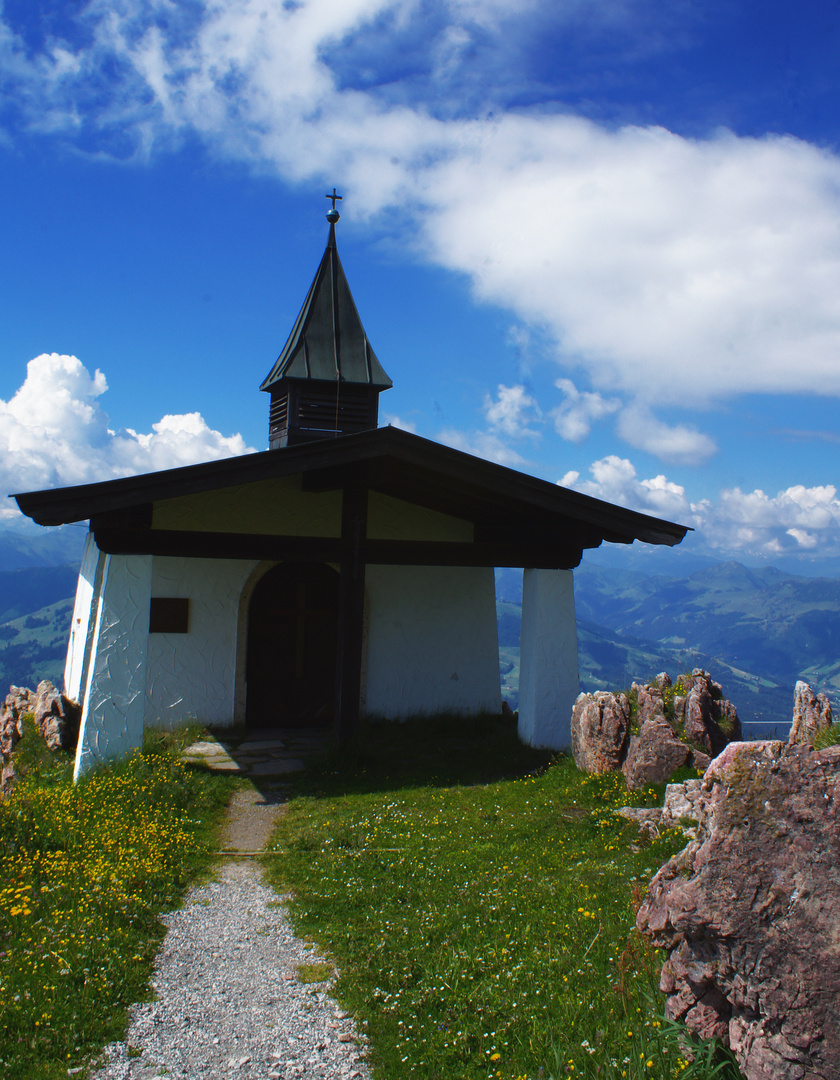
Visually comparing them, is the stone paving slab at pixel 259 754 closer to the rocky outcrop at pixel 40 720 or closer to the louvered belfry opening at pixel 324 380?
the rocky outcrop at pixel 40 720

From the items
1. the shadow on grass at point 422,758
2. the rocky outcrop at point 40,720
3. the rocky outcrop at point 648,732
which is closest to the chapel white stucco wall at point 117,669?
the rocky outcrop at point 40,720

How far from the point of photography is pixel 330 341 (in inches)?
663

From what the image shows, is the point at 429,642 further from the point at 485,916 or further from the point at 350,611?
the point at 485,916

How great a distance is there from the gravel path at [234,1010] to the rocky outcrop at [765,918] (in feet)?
5.56

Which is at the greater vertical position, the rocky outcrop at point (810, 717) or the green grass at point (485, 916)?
the rocky outcrop at point (810, 717)

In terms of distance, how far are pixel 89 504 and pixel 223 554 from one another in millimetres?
1952

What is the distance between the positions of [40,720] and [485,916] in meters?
7.55

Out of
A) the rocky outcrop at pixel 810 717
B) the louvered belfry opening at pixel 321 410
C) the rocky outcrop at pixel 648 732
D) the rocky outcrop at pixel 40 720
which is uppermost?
the louvered belfry opening at pixel 321 410

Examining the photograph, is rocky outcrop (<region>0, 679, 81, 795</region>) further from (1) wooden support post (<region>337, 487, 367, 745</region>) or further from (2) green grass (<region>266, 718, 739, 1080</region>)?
(1) wooden support post (<region>337, 487, 367, 745</region>)

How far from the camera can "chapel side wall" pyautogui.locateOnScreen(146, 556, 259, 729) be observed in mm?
11453

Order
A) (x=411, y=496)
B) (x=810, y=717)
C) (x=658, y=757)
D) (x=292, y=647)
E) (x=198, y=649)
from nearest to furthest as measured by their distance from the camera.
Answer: (x=810, y=717)
(x=658, y=757)
(x=198, y=649)
(x=411, y=496)
(x=292, y=647)

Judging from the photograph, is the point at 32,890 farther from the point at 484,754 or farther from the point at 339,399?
the point at 339,399

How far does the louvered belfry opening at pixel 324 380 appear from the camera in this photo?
1596cm

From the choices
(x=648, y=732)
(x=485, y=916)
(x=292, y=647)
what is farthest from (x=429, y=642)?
(x=485, y=916)
